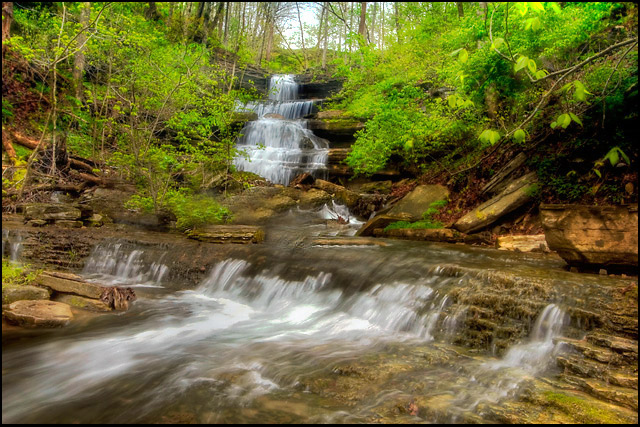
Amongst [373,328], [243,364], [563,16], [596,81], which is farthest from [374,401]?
[563,16]

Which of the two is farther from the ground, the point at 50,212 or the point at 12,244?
the point at 50,212

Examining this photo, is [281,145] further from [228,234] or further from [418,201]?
[228,234]

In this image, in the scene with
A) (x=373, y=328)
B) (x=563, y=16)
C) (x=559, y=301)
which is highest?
(x=563, y=16)

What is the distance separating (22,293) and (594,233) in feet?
28.2

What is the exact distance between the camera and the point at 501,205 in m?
9.29

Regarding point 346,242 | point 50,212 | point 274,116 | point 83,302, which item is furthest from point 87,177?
point 274,116

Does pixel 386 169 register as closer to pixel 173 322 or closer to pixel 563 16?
pixel 563 16

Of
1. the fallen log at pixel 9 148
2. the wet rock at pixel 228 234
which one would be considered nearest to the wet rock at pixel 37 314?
the wet rock at pixel 228 234

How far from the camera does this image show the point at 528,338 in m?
4.36

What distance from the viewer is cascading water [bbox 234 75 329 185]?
1800 cm

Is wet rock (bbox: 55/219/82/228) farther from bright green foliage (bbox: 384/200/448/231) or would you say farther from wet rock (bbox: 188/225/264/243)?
bright green foliage (bbox: 384/200/448/231)

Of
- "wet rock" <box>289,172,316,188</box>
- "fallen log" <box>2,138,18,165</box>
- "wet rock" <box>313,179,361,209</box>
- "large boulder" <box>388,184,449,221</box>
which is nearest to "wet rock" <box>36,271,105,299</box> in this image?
"fallen log" <box>2,138,18,165</box>

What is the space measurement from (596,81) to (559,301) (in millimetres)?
6044

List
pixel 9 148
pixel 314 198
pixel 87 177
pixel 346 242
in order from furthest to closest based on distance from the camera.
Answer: pixel 314 198 → pixel 87 177 → pixel 9 148 → pixel 346 242
